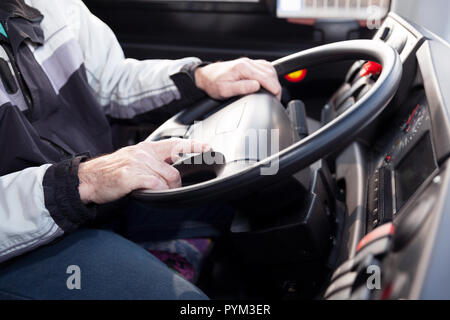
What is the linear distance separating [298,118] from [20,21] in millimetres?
576

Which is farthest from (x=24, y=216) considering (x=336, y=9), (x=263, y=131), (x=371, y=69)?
(x=336, y=9)

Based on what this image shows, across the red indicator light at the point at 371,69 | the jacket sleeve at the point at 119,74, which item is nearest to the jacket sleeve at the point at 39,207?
the jacket sleeve at the point at 119,74

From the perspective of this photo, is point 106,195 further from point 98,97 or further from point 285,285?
point 98,97

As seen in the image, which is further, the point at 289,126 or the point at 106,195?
the point at 289,126

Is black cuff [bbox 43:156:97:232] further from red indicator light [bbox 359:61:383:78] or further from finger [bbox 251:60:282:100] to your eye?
red indicator light [bbox 359:61:383:78]

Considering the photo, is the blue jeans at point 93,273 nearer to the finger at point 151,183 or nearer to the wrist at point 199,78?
the finger at point 151,183

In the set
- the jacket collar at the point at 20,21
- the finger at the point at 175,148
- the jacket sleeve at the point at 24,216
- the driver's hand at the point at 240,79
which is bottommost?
the jacket sleeve at the point at 24,216

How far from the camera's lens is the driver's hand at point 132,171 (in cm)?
63

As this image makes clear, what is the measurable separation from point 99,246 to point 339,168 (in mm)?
535

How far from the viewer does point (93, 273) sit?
679 millimetres

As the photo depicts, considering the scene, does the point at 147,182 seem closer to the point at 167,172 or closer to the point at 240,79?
the point at 167,172

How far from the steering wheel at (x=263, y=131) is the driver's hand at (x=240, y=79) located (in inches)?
0.9
